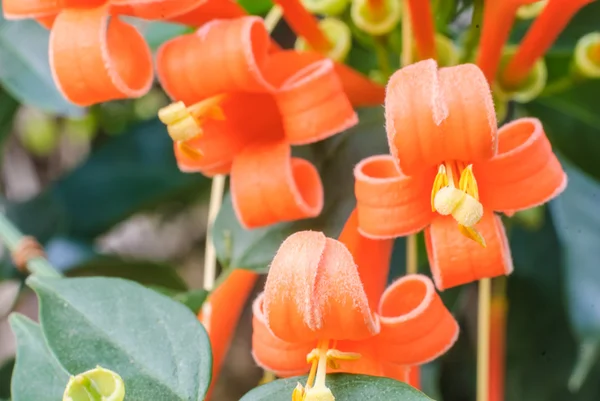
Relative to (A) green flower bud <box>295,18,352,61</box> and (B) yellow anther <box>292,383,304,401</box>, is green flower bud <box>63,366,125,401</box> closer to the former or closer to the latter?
(B) yellow anther <box>292,383,304,401</box>

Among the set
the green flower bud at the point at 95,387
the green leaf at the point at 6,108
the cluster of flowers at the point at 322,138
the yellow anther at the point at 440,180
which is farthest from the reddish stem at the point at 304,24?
the green leaf at the point at 6,108

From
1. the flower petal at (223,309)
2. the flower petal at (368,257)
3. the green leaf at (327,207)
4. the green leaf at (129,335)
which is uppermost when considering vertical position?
the green leaf at (129,335)

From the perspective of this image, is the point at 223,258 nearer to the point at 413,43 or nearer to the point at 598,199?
the point at 413,43

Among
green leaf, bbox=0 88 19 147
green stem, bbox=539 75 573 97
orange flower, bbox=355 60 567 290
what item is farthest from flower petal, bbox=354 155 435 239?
green leaf, bbox=0 88 19 147

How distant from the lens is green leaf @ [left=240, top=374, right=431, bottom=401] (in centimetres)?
48

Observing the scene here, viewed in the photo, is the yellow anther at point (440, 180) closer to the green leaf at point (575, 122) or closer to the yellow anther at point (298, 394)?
the yellow anther at point (298, 394)

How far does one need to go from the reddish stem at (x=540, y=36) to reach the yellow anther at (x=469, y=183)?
0.18 metres

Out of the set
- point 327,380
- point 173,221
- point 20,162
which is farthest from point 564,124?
point 20,162

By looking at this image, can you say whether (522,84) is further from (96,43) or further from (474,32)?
(96,43)

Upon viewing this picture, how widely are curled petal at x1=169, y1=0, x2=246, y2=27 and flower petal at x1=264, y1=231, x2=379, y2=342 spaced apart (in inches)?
8.7

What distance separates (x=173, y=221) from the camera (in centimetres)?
152

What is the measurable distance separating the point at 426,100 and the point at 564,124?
0.45m

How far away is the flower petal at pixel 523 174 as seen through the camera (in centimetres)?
53

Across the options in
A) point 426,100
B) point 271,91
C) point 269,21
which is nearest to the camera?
point 426,100
